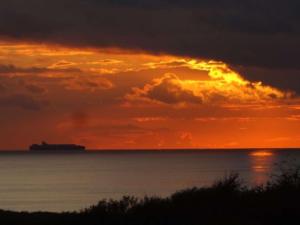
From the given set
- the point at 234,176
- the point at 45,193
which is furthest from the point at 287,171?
the point at 45,193

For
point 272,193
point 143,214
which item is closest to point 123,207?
point 143,214

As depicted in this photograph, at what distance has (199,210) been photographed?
20.0 meters

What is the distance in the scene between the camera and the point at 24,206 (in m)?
65.4

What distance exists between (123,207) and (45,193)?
6621 cm

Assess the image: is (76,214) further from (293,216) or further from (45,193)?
(45,193)

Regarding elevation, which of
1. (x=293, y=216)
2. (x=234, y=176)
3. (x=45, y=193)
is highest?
(x=45, y=193)

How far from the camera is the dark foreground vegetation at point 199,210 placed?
1922 cm

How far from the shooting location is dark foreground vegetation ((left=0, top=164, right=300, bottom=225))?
63.1 feet

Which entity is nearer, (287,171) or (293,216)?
(293,216)

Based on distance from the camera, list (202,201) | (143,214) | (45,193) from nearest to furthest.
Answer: (143,214) → (202,201) → (45,193)

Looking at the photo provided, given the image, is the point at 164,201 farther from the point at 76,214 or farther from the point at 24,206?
the point at 24,206

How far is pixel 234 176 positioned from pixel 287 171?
6.67 feet

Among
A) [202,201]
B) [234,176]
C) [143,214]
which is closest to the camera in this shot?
[143,214]

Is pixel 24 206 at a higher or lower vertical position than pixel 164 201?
higher
